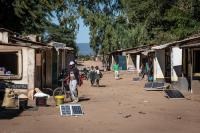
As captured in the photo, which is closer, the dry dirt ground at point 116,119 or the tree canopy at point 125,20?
the dry dirt ground at point 116,119

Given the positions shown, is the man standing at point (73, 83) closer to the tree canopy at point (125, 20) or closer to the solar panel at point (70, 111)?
the solar panel at point (70, 111)

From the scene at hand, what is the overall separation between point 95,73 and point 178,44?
23.9 ft

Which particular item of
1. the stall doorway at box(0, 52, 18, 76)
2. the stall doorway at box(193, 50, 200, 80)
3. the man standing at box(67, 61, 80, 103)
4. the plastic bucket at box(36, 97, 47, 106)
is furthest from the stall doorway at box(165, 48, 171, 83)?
the plastic bucket at box(36, 97, 47, 106)

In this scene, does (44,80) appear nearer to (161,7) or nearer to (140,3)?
(161,7)

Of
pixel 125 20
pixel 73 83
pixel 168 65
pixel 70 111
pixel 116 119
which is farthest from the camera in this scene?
pixel 125 20

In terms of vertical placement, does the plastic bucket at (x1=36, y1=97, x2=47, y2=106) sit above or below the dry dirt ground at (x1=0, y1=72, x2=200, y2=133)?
above

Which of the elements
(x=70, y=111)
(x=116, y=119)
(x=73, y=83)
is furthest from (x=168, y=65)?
(x=116, y=119)

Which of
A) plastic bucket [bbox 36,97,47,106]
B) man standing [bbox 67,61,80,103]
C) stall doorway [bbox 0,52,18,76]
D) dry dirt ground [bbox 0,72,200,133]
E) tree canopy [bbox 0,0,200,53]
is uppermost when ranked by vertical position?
tree canopy [bbox 0,0,200,53]

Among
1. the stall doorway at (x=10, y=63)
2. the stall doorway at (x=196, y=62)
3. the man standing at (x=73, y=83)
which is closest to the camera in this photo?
the man standing at (x=73, y=83)

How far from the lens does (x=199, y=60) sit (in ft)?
85.4

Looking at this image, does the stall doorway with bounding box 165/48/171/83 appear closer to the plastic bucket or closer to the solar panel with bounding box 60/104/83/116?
the plastic bucket

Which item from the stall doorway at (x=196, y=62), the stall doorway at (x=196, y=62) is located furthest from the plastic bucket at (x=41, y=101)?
the stall doorway at (x=196, y=62)

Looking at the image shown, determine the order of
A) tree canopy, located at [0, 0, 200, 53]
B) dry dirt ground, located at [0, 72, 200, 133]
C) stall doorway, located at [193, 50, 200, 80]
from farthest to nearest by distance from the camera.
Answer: tree canopy, located at [0, 0, 200, 53]
stall doorway, located at [193, 50, 200, 80]
dry dirt ground, located at [0, 72, 200, 133]

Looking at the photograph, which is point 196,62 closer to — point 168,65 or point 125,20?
point 168,65
